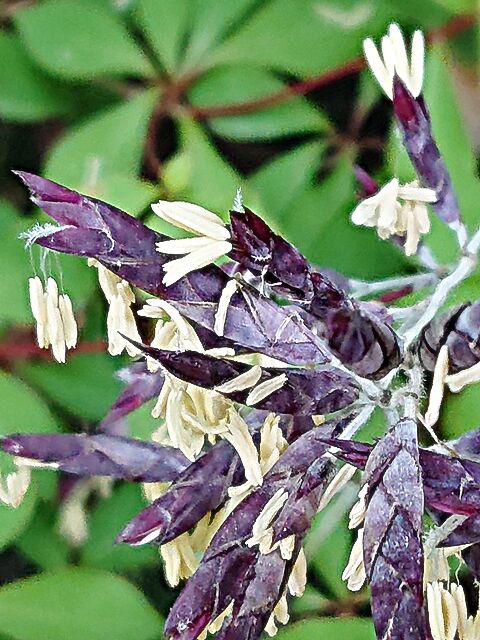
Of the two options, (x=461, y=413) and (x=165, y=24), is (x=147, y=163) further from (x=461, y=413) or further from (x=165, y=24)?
(x=461, y=413)

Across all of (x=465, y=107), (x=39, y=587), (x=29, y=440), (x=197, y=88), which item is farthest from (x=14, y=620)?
(x=465, y=107)

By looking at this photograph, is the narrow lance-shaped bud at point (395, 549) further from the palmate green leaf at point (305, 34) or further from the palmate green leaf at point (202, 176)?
the palmate green leaf at point (305, 34)

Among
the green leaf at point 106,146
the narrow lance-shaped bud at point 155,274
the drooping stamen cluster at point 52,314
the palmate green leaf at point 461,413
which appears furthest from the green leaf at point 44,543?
the narrow lance-shaped bud at point 155,274

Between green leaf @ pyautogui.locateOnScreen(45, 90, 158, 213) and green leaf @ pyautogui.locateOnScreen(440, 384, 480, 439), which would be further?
green leaf @ pyautogui.locateOnScreen(45, 90, 158, 213)

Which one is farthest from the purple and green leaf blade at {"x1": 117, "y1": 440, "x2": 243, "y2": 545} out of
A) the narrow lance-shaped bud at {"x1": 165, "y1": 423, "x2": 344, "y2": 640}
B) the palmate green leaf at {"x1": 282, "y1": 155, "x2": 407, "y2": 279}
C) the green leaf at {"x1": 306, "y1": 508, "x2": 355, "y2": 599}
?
the palmate green leaf at {"x1": 282, "y1": 155, "x2": 407, "y2": 279}

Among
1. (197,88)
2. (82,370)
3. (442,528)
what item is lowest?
(82,370)

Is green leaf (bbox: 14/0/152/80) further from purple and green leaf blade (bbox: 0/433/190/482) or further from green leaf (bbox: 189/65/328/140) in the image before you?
purple and green leaf blade (bbox: 0/433/190/482)

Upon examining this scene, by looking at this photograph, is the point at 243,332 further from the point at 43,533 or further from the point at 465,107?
the point at 465,107
